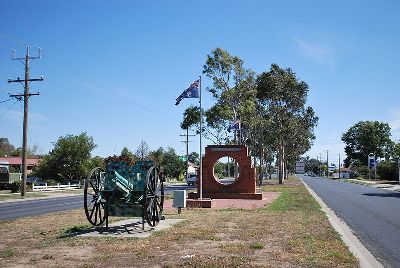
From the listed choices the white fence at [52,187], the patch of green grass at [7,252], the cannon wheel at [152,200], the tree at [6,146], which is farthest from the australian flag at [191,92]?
the tree at [6,146]

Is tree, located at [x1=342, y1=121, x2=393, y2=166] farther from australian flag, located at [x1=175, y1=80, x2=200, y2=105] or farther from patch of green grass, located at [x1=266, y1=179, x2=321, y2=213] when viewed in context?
australian flag, located at [x1=175, y1=80, x2=200, y2=105]

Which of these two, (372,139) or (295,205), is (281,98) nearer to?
(295,205)

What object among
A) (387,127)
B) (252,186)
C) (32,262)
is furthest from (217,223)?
(387,127)

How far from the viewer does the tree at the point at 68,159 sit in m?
55.9

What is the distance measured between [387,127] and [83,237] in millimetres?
136698

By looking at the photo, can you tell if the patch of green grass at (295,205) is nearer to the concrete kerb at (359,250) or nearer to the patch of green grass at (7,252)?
the concrete kerb at (359,250)

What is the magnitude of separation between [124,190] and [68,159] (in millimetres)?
45996

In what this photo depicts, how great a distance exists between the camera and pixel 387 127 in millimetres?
135750

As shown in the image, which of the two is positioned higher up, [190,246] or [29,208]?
[190,246]

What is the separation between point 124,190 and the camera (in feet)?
43.0

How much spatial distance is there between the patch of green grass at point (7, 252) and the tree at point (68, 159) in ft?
153

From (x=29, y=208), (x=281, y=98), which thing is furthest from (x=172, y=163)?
(x=29, y=208)

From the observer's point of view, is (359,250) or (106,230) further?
(106,230)

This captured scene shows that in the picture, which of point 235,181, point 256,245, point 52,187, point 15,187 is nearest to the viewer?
point 256,245
